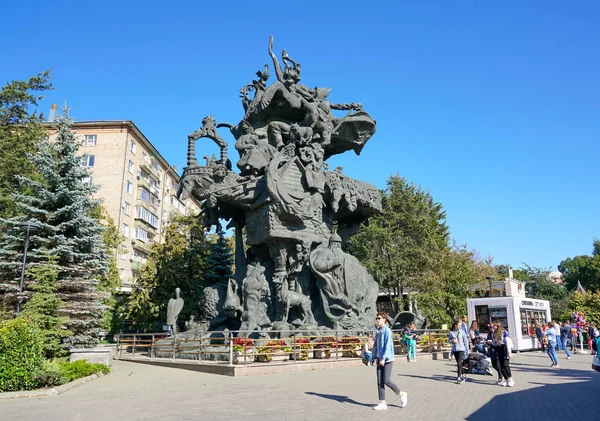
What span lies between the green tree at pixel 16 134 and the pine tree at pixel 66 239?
7999 millimetres

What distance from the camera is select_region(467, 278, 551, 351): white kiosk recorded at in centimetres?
2372

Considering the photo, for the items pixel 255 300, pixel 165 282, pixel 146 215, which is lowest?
pixel 255 300

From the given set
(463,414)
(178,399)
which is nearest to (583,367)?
(463,414)

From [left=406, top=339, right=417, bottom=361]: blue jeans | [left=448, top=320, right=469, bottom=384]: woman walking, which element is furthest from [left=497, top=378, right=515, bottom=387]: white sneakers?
[left=406, top=339, right=417, bottom=361]: blue jeans

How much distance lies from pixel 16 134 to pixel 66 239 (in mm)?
13853

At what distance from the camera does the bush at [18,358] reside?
36.0 ft

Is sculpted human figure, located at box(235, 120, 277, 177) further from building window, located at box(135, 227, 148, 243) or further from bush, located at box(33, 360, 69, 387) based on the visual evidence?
building window, located at box(135, 227, 148, 243)

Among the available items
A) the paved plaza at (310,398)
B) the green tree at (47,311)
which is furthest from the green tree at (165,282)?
the paved plaza at (310,398)

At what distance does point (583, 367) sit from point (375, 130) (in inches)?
579

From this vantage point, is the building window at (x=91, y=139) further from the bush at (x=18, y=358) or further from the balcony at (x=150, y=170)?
the bush at (x=18, y=358)

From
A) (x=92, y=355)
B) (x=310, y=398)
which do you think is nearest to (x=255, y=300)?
(x=92, y=355)

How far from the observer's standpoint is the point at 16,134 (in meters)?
28.3

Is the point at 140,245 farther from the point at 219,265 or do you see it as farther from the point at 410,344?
the point at 410,344

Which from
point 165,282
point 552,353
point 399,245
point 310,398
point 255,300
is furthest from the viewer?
point 399,245
